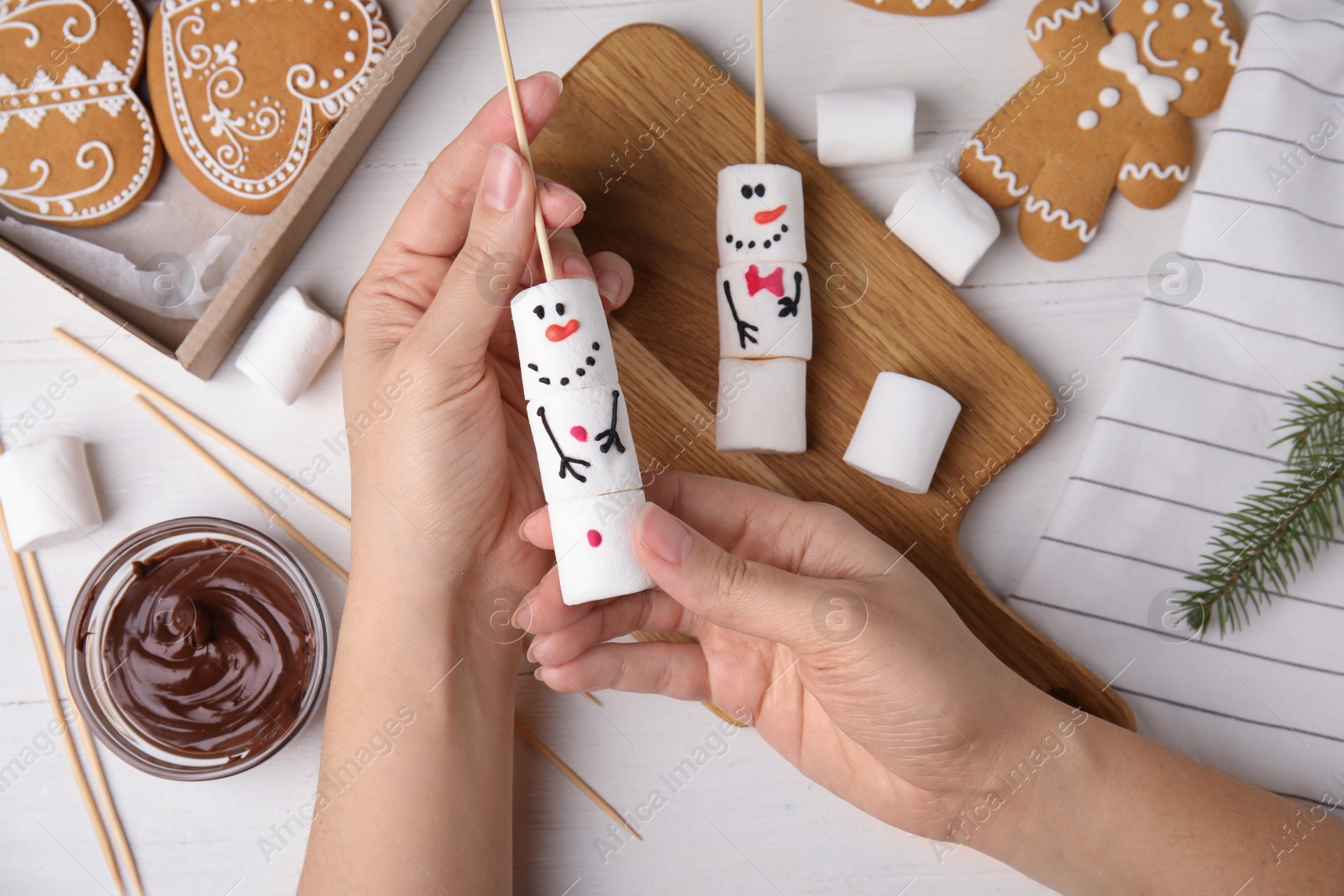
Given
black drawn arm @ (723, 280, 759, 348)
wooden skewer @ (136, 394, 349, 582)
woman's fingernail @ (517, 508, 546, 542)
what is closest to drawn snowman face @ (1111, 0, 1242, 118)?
black drawn arm @ (723, 280, 759, 348)

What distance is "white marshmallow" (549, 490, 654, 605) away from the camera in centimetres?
138

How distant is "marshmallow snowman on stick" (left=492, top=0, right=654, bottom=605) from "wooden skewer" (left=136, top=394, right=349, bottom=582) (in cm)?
72

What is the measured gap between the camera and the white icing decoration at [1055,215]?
5.99ft

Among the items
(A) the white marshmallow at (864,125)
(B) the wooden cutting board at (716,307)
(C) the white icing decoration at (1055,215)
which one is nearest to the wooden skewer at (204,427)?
(B) the wooden cutting board at (716,307)

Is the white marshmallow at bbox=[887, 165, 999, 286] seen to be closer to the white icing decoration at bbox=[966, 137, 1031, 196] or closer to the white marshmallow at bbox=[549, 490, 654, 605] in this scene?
the white icing decoration at bbox=[966, 137, 1031, 196]

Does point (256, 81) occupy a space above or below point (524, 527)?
above

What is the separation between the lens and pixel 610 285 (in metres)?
1.69

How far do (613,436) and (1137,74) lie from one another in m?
1.31

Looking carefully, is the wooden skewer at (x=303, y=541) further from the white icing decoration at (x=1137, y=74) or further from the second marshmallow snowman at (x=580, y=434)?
the white icing decoration at (x=1137, y=74)

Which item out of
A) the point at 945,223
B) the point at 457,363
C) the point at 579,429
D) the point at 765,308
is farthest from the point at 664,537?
the point at 945,223

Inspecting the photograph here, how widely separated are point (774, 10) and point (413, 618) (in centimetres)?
140

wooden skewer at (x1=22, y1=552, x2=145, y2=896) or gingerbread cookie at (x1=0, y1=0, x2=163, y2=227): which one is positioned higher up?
gingerbread cookie at (x1=0, y1=0, x2=163, y2=227)

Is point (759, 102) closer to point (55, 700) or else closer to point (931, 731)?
point (931, 731)

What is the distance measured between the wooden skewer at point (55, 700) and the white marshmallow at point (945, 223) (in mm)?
1897
